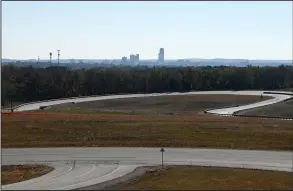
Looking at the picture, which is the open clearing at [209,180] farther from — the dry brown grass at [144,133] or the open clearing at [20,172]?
the dry brown grass at [144,133]

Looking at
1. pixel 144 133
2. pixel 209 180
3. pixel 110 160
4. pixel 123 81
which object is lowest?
pixel 110 160

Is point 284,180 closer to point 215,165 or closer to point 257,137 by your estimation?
point 215,165

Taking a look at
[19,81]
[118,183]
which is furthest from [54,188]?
[19,81]

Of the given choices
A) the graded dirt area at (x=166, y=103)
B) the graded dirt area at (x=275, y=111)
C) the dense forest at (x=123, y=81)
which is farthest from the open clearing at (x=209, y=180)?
the dense forest at (x=123, y=81)

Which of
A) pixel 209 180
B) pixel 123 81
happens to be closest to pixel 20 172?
pixel 209 180

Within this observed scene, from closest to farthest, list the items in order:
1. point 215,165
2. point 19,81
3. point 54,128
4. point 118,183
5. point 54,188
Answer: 1. point 54,188
2. point 118,183
3. point 215,165
4. point 54,128
5. point 19,81

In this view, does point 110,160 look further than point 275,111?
No

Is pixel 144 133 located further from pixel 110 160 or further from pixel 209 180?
pixel 209 180
